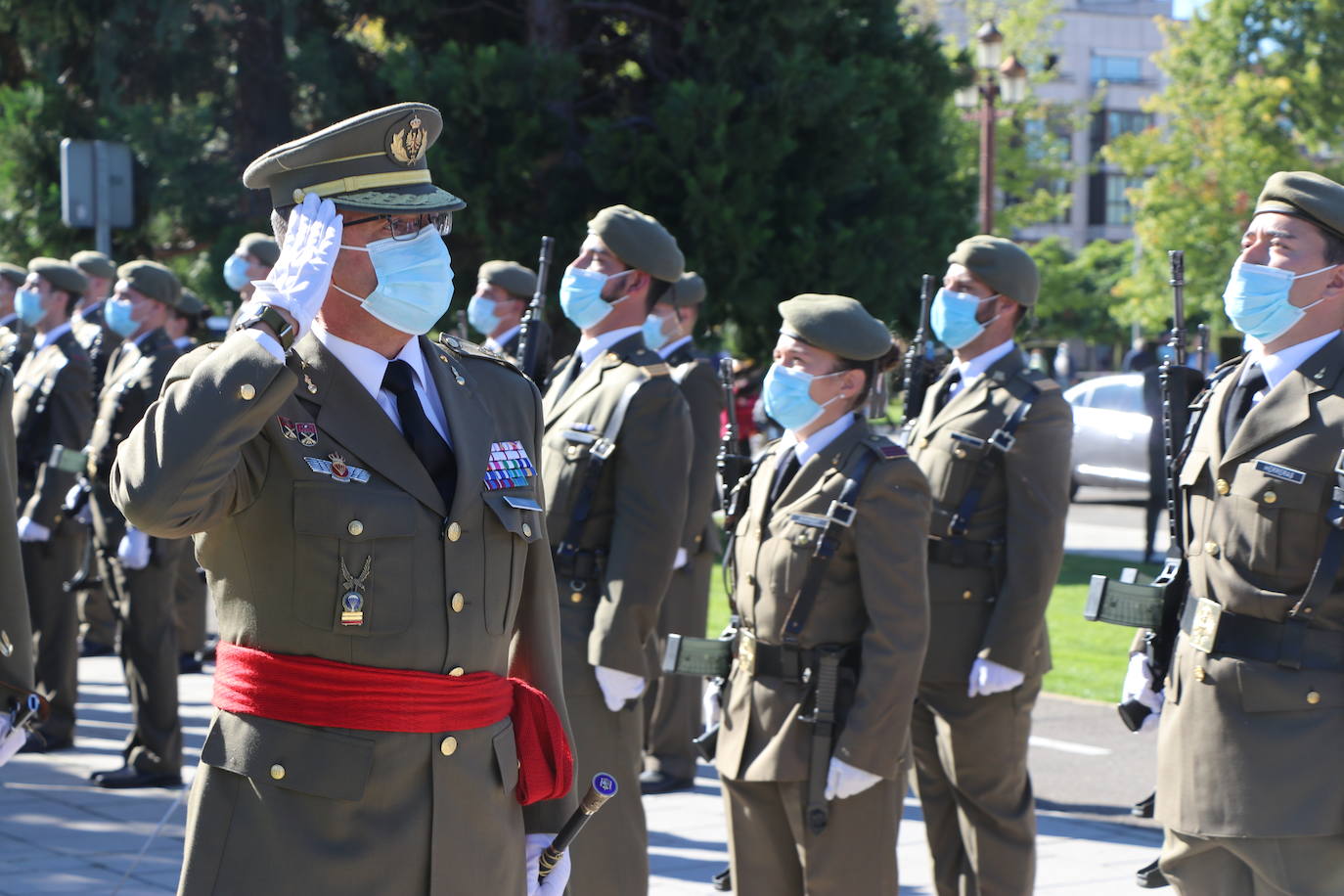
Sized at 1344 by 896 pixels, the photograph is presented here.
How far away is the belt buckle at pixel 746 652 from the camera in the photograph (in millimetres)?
4910

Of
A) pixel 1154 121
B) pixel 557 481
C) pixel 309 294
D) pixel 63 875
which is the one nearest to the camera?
pixel 309 294

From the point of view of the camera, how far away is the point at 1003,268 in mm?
6254

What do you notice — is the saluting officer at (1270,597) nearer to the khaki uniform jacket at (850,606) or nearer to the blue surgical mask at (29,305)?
the khaki uniform jacket at (850,606)

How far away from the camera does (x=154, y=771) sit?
8.06m

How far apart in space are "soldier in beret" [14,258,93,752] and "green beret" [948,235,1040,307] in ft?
17.1

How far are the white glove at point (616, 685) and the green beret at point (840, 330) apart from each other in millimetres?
1208

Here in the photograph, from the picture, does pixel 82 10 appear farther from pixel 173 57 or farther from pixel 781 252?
→ pixel 781 252

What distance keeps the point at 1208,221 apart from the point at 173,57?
22.3 metres

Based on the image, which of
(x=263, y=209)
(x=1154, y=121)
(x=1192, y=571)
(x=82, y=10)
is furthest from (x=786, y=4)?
(x=1154, y=121)

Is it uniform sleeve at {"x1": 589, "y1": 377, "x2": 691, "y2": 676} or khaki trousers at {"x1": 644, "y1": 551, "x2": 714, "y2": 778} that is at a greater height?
uniform sleeve at {"x1": 589, "y1": 377, "x2": 691, "y2": 676}

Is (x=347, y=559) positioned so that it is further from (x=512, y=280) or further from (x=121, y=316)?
(x=121, y=316)

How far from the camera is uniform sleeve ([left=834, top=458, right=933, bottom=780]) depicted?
4656mm

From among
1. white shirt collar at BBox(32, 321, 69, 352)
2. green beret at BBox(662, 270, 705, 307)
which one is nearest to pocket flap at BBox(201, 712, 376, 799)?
green beret at BBox(662, 270, 705, 307)

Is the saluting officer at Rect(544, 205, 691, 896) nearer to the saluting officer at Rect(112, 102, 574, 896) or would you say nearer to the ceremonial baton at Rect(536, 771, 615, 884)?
the ceremonial baton at Rect(536, 771, 615, 884)
